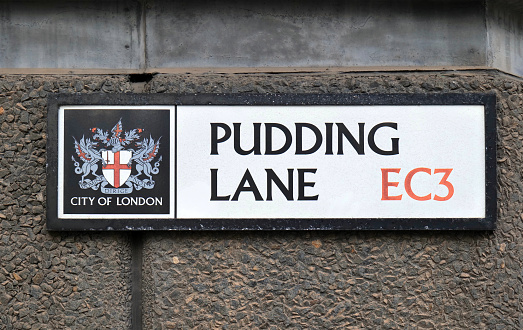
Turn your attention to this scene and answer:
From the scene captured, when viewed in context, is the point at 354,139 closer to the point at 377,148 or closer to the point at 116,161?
the point at 377,148

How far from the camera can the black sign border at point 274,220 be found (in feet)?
10.5

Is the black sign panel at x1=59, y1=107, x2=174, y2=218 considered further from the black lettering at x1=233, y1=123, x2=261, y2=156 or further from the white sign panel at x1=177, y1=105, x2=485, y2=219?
the black lettering at x1=233, y1=123, x2=261, y2=156

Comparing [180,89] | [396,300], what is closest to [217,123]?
[180,89]

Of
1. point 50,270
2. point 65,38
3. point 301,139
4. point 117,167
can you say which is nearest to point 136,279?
point 50,270

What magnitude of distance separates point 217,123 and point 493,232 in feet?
5.36

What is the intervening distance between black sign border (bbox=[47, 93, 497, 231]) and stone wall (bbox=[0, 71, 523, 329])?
0.26ft

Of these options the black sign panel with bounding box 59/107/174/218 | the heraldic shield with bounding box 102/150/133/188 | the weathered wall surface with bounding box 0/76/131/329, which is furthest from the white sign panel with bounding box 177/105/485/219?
the weathered wall surface with bounding box 0/76/131/329

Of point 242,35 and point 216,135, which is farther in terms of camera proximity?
point 242,35

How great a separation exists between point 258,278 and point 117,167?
98 cm

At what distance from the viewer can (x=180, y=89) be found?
328 cm

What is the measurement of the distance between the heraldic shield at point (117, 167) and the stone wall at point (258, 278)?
315mm

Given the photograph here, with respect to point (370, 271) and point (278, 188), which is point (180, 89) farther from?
point (370, 271)

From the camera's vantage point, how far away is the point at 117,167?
10.6 feet

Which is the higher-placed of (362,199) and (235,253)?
(362,199)
